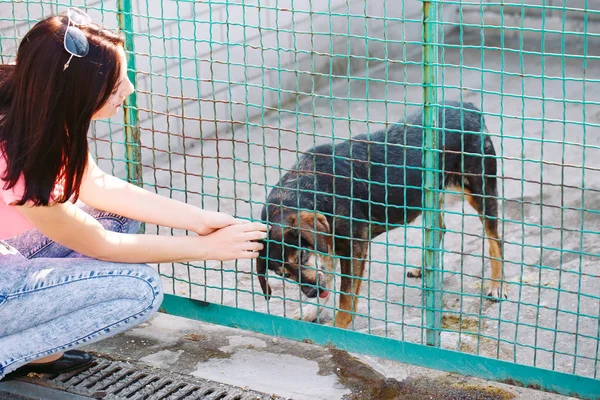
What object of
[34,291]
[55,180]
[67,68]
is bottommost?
[34,291]

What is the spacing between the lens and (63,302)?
3271 mm

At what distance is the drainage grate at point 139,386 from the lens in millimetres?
3584

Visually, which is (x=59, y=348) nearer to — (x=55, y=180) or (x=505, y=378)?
(x=55, y=180)

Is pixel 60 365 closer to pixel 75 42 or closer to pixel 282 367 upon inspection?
pixel 282 367

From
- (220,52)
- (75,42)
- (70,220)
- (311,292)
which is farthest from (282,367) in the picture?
(220,52)

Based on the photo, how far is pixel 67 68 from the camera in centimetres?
291

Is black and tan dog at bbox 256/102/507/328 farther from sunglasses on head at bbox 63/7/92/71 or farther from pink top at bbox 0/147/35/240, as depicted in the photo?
sunglasses on head at bbox 63/7/92/71

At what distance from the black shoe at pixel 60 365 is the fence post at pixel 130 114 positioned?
0.92 meters

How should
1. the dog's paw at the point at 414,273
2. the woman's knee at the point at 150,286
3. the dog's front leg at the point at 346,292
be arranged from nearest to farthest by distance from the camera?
the woman's knee at the point at 150,286 → the dog's front leg at the point at 346,292 → the dog's paw at the point at 414,273

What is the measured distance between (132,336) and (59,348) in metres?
0.87

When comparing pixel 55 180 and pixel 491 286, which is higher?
pixel 55 180

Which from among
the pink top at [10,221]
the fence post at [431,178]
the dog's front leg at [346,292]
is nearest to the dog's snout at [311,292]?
the dog's front leg at [346,292]

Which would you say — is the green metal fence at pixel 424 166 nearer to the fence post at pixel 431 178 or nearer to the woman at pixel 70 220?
the fence post at pixel 431 178

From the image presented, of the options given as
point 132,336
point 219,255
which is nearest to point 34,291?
point 219,255
